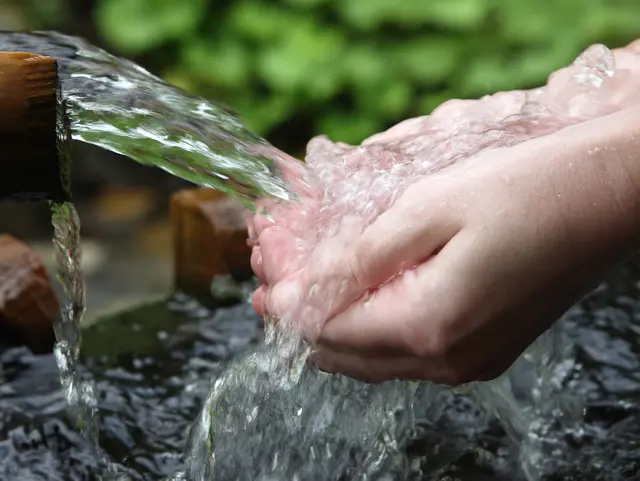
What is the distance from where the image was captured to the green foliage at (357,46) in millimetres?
3744

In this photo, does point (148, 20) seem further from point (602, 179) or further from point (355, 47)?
point (602, 179)

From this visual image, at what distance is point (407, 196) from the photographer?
1.11 meters

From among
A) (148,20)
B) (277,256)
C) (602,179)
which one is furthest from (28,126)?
(148,20)

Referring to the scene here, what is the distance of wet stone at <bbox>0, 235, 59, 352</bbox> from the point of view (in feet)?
5.94

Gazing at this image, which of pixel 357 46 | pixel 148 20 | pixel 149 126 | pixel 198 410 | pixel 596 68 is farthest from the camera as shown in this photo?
pixel 148 20

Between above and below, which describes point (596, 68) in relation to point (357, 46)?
above

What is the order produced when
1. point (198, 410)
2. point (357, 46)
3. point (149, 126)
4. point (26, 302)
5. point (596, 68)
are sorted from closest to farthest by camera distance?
point (149, 126) < point (596, 68) < point (198, 410) < point (26, 302) < point (357, 46)

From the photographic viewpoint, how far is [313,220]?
1312mm

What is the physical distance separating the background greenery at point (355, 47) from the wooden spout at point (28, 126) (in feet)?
9.26

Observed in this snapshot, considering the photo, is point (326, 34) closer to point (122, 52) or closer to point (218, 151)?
point (122, 52)

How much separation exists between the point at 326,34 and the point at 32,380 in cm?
255

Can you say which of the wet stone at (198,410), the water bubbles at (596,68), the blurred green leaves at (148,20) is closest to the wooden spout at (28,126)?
the wet stone at (198,410)

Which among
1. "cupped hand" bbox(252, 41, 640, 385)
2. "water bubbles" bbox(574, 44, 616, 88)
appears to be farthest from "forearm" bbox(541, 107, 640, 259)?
"water bubbles" bbox(574, 44, 616, 88)

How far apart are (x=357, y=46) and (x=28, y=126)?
3.00 meters
